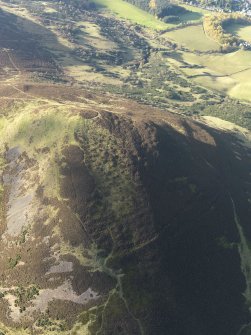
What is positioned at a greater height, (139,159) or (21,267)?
(139,159)

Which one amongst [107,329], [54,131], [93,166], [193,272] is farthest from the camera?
[54,131]

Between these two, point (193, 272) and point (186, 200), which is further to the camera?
point (186, 200)

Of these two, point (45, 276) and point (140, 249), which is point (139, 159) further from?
point (45, 276)

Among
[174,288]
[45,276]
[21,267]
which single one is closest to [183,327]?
[174,288]

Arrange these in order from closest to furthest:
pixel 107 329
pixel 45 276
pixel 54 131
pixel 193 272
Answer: pixel 107 329 < pixel 45 276 < pixel 193 272 < pixel 54 131

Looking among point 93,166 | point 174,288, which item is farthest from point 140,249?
point 93,166

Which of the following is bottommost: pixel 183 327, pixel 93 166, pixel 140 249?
pixel 183 327

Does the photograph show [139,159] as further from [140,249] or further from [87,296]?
[87,296]
